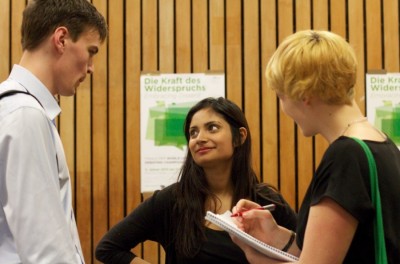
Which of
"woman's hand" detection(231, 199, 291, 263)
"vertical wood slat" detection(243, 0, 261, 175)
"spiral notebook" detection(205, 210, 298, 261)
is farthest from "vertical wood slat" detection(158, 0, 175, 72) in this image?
"spiral notebook" detection(205, 210, 298, 261)

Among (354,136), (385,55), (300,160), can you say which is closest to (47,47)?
(354,136)

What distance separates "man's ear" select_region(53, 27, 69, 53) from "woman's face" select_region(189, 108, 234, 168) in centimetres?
108

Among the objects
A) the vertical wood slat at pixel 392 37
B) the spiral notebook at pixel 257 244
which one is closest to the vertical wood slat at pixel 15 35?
the vertical wood slat at pixel 392 37

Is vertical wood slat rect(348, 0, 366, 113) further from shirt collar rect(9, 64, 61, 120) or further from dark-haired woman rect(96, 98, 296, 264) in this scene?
shirt collar rect(9, 64, 61, 120)

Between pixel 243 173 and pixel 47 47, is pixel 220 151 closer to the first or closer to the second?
pixel 243 173

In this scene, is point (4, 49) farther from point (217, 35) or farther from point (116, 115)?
point (217, 35)

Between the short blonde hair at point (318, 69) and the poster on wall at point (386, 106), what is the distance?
2.71 metres

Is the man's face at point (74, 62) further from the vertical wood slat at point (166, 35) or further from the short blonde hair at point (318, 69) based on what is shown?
the vertical wood slat at point (166, 35)

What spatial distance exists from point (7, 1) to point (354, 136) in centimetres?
357

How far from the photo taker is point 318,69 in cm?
143

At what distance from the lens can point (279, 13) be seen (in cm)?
417

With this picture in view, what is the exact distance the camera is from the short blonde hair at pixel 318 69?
1.43 metres

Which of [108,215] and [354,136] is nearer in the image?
[354,136]

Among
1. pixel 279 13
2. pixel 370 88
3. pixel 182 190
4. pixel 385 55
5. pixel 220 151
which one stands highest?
pixel 279 13
